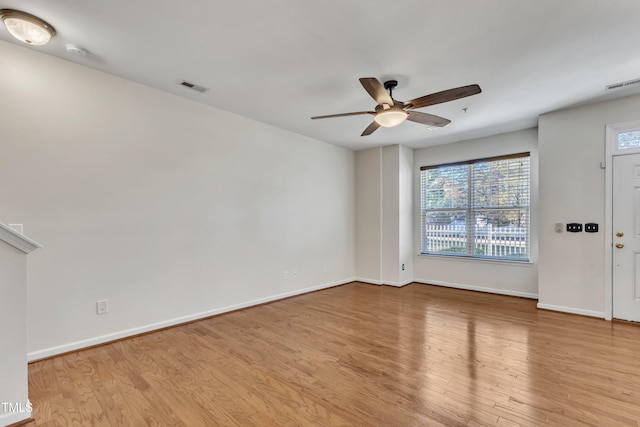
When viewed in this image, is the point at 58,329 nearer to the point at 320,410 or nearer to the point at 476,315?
the point at 320,410

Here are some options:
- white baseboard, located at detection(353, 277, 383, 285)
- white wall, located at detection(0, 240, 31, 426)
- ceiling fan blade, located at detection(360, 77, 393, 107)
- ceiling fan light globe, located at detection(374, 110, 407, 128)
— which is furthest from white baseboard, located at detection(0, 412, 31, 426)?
white baseboard, located at detection(353, 277, 383, 285)

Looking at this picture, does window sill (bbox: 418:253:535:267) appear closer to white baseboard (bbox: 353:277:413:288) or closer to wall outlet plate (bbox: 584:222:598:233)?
white baseboard (bbox: 353:277:413:288)

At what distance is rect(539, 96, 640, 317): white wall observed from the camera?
3.66m

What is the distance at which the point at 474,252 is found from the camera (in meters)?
5.25

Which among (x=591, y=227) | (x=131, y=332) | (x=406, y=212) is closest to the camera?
(x=131, y=332)

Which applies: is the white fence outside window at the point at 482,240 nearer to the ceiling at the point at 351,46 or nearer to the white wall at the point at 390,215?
the white wall at the point at 390,215

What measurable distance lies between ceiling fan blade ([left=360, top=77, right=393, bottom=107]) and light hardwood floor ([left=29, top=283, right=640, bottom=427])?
7.65ft

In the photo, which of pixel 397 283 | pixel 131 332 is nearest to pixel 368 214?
pixel 397 283

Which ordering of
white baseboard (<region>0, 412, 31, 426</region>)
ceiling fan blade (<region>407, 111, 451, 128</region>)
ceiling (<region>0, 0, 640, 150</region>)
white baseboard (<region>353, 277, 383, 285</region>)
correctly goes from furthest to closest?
1. white baseboard (<region>353, 277, 383, 285</region>)
2. ceiling fan blade (<region>407, 111, 451, 128</region>)
3. ceiling (<region>0, 0, 640, 150</region>)
4. white baseboard (<region>0, 412, 31, 426</region>)

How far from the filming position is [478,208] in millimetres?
5188

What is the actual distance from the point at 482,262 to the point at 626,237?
1.88 meters

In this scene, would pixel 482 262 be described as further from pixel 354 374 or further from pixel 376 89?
pixel 376 89

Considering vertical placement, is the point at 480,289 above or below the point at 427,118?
below

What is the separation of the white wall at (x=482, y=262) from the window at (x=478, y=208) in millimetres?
103
